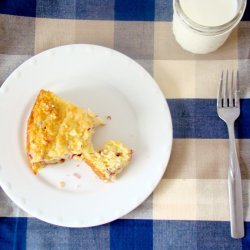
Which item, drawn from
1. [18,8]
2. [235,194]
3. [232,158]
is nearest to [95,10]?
[18,8]

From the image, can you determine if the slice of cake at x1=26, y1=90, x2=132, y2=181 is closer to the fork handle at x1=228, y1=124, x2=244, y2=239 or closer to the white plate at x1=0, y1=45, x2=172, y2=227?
the white plate at x1=0, y1=45, x2=172, y2=227

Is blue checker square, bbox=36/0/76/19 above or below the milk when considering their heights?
above

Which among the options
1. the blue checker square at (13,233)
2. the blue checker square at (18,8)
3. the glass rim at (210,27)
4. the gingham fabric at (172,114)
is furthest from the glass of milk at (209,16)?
the blue checker square at (13,233)

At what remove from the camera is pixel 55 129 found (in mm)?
1621

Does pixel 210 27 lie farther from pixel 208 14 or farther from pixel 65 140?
pixel 65 140

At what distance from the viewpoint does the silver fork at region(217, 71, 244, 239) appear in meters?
1.70

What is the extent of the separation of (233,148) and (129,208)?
410mm

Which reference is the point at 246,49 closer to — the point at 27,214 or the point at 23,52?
the point at 23,52

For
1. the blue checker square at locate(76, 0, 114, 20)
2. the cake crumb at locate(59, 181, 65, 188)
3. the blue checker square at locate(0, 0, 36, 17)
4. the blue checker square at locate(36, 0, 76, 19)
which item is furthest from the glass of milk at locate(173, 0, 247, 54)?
the cake crumb at locate(59, 181, 65, 188)

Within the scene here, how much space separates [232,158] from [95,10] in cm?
72

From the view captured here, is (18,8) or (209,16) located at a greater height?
(18,8)

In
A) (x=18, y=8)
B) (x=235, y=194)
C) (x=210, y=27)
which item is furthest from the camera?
(x=18, y=8)

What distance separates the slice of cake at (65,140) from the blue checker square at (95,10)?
0.35 meters

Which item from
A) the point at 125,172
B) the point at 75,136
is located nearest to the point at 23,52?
the point at 75,136
